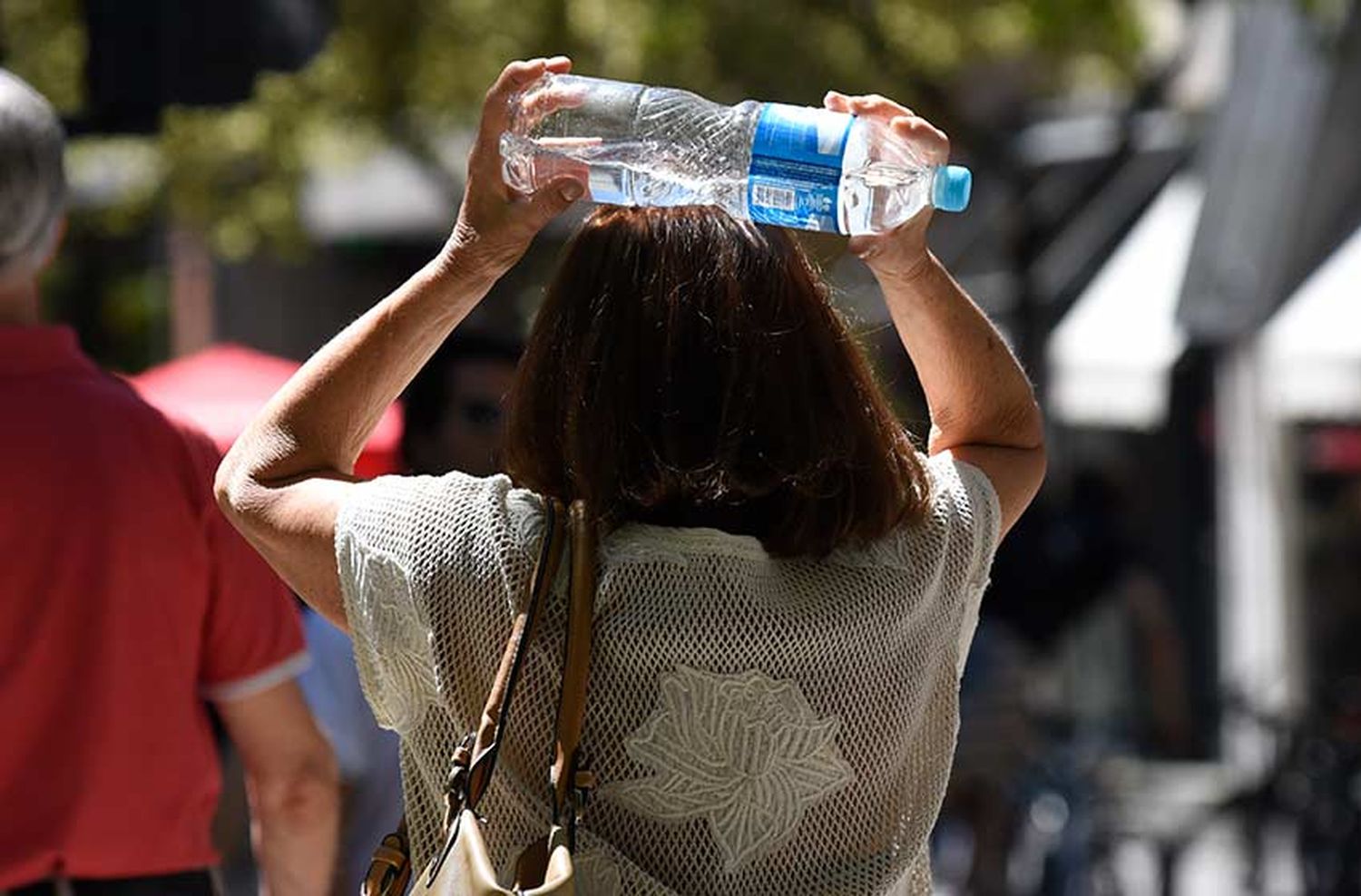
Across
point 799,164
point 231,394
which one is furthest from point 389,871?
point 231,394

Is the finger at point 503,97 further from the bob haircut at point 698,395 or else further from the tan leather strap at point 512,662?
the tan leather strap at point 512,662

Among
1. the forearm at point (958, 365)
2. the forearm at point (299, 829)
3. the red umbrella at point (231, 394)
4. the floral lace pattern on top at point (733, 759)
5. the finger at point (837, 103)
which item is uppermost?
the finger at point (837, 103)

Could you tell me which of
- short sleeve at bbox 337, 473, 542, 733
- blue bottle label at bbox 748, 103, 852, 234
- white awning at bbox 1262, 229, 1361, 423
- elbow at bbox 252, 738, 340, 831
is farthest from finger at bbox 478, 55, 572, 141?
white awning at bbox 1262, 229, 1361, 423

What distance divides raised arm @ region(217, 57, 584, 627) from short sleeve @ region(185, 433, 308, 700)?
2.64 feet

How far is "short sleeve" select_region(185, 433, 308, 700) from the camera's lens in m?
3.52

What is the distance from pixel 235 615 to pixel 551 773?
4.11ft

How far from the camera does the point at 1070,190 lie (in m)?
17.8

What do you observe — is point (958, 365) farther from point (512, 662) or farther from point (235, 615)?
point (235, 615)

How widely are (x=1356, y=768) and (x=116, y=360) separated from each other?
15.0 meters

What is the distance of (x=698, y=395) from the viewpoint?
257cm

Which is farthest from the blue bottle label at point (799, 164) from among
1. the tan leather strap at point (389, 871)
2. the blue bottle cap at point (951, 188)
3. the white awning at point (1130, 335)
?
the white awning at point (1130, 335)

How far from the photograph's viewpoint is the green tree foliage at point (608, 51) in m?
11.9

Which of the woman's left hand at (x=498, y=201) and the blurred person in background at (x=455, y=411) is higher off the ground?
the woman's left hand at (x=498, y=201)

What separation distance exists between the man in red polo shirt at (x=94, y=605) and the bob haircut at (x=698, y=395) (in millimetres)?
967
